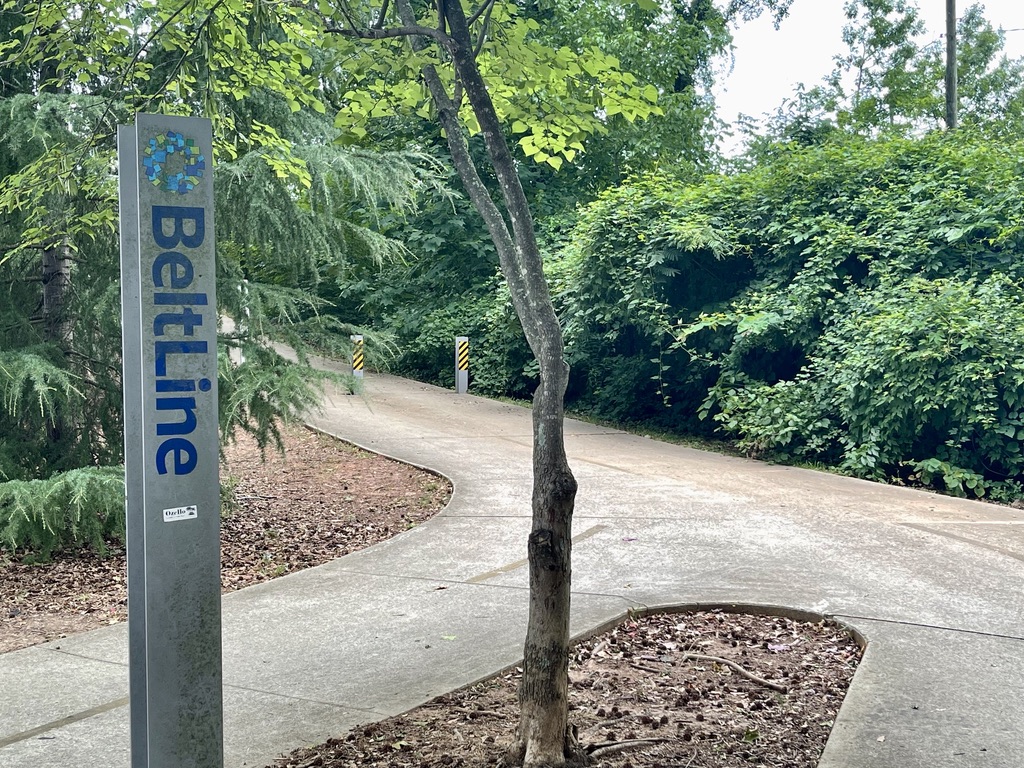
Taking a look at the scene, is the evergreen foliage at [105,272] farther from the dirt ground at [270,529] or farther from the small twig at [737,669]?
the small twig at [737,669]

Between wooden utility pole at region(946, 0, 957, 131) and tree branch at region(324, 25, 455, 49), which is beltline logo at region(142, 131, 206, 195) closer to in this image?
tree branch at region(324, 25, 455, 49)

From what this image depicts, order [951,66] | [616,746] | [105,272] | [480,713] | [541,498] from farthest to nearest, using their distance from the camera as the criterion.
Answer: [951,66]
[105,272]
[480,713]
[616,746]
[541,498]

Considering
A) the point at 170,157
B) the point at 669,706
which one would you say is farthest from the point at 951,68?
the point at 170,157

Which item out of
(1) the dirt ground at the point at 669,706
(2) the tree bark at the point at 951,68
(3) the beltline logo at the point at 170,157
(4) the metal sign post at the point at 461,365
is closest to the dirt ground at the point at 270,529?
(1) the dirt ground at the point at 669,706

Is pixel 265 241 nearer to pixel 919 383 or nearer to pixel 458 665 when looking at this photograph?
pixel 458 665

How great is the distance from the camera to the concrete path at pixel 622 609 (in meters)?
4.39

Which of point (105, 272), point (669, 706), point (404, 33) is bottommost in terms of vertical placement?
point (669, 706)

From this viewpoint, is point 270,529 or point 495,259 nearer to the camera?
point 270,529

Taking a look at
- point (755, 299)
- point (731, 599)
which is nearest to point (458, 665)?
point (731, 599)

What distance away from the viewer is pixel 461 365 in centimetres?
2042

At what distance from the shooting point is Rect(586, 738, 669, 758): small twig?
403cm

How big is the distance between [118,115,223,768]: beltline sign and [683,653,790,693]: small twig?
2.93 m

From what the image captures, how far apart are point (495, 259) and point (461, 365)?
3444 mm

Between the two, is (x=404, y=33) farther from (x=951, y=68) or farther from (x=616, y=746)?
(x=951, y=68)
